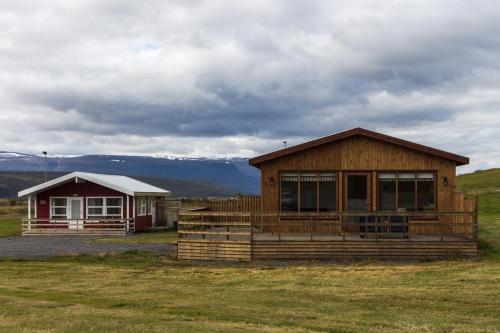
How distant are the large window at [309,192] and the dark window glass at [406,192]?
2237 millimetres

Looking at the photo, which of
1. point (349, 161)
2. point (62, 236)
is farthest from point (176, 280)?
point (62, 236)

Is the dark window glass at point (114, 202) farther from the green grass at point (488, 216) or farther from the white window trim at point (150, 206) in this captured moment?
the green grass at point (488, 216)

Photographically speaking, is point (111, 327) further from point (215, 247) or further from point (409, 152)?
point (409, 152)

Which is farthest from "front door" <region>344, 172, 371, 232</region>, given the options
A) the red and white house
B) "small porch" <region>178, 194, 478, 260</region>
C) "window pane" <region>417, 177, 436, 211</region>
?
the red and white house

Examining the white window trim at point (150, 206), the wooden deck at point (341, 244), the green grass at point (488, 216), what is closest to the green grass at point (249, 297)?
the wooden deck at point (341, 244)

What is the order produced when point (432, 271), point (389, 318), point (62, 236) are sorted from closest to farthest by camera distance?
point (389, 318), point (432, 271), point (62, 236)

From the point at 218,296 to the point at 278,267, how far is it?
5.34 m

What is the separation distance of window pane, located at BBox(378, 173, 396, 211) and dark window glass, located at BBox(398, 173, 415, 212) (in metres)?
0.21

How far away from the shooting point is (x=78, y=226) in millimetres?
35344

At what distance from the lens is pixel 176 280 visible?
15.3 metres

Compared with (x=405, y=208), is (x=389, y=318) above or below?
below

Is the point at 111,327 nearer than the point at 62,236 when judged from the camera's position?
Yes

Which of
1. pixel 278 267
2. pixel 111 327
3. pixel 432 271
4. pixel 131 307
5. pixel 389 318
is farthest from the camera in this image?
pixel 278 267

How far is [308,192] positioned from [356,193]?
65.5 inches
